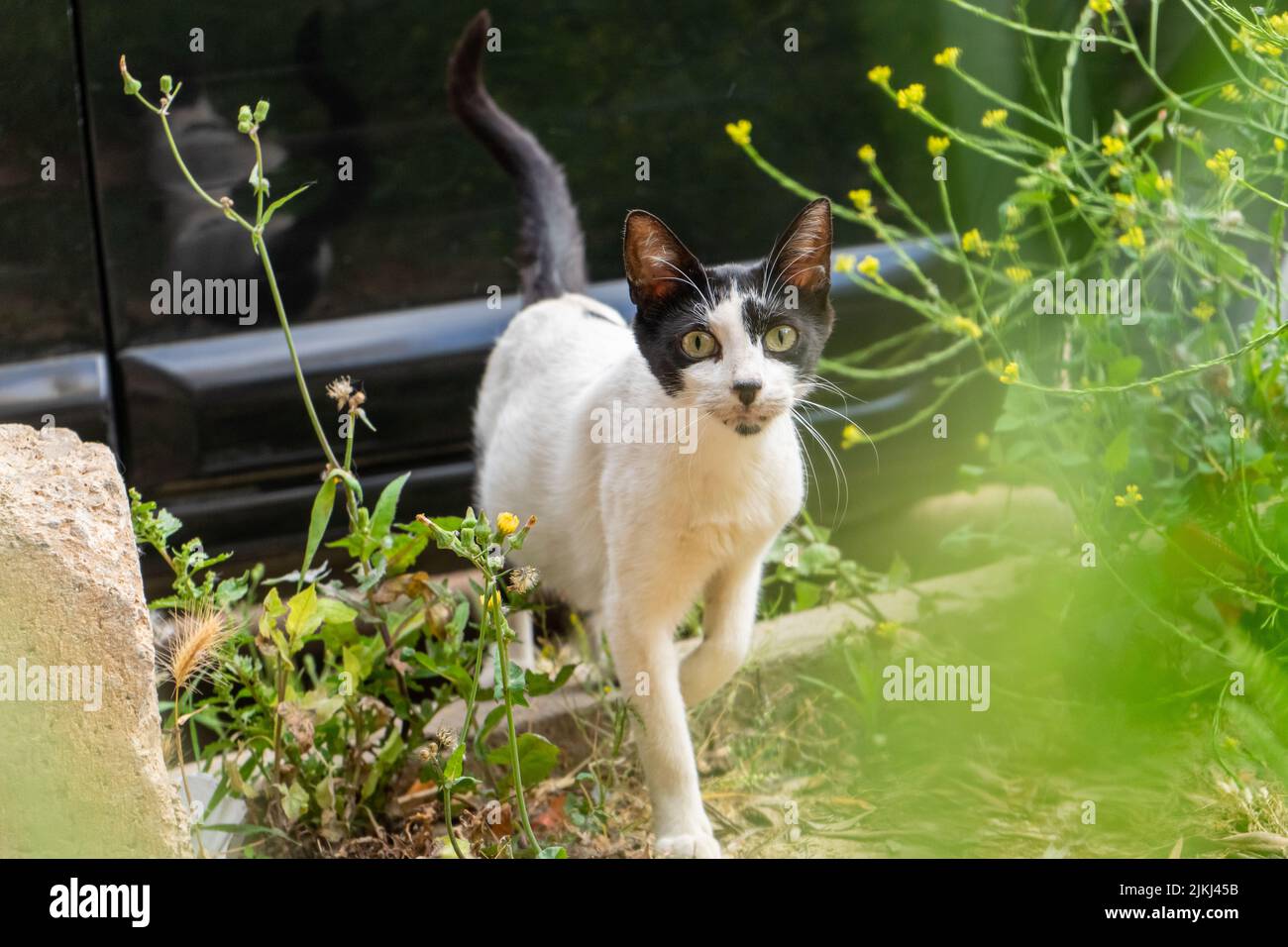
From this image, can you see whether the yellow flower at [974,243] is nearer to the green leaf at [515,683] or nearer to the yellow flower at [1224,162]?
the yellow flower at [1224,162]

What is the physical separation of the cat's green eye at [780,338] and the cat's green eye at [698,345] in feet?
0.23

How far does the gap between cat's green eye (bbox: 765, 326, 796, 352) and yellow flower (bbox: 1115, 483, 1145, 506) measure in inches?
22.5

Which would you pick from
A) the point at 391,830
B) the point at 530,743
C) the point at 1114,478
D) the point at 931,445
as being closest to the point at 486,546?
the point at 530,743

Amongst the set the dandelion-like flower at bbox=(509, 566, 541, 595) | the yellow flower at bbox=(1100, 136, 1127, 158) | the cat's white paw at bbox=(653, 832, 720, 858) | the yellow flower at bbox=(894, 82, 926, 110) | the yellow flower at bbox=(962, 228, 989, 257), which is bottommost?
the cat's white paw at bbox=(653, 832, 720, 858)

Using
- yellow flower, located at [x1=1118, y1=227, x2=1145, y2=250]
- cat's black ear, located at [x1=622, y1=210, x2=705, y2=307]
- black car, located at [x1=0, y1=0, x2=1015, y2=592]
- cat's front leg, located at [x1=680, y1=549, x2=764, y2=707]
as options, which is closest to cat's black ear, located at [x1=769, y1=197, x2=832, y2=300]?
cat's black ear, located at [x1=622, y1=210, x2=705, y2=307]

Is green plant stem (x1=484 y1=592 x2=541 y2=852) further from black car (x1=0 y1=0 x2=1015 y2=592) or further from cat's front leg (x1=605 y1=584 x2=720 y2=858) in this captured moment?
black car (x1=0 y1=0 x2=1015 y2=592)

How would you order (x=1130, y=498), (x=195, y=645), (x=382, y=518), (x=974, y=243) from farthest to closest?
1. (x=974, y=243)
2. (x=1130, y=498)
3. (x=382, y=518)
4. (x=195, y=645)

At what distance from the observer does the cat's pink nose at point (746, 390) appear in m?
1.54

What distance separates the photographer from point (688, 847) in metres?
1.58

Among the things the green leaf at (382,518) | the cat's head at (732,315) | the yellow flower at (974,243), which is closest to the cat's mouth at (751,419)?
the cat's head at (732,315)

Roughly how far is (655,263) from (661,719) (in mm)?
597

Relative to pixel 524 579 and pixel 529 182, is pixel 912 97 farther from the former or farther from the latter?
pixel 524 579

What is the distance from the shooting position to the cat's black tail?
208cm

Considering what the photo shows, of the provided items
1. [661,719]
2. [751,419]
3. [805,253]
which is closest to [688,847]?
[661,719]
